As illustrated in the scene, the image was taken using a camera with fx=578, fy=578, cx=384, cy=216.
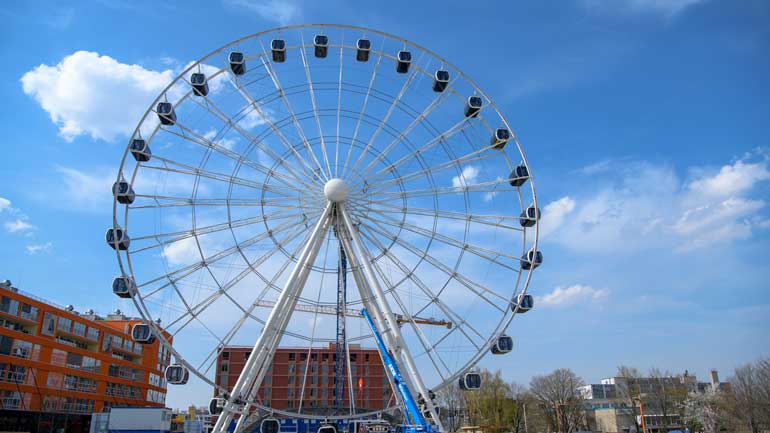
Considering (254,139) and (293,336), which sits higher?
(254,139)

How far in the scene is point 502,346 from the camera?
95.6 feet

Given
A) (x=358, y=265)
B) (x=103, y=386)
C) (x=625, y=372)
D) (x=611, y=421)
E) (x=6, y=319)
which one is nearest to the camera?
(x=358, y=265)

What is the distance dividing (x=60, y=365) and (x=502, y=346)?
46.1m

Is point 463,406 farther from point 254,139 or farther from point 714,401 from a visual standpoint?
point 254,139

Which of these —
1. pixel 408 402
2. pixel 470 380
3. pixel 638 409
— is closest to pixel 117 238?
pixel 408 402

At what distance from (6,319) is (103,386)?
17.5m

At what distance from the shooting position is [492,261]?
31.3m

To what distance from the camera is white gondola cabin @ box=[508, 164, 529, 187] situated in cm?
3162

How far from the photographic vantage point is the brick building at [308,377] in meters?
98.0

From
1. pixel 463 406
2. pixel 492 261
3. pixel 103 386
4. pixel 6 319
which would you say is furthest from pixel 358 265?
pixel 463 406

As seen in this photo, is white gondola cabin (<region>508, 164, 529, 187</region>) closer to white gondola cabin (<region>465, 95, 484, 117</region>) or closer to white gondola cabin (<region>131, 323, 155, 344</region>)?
white gondola cabin (<region>465, 95, 484, 117</region>)

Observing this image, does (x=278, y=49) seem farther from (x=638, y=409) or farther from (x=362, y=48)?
(x=638, y=409)

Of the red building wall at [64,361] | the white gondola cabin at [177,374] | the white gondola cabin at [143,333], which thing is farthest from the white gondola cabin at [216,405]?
the red building wall at [64,361]

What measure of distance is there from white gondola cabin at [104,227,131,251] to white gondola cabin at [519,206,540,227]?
20.3 m
